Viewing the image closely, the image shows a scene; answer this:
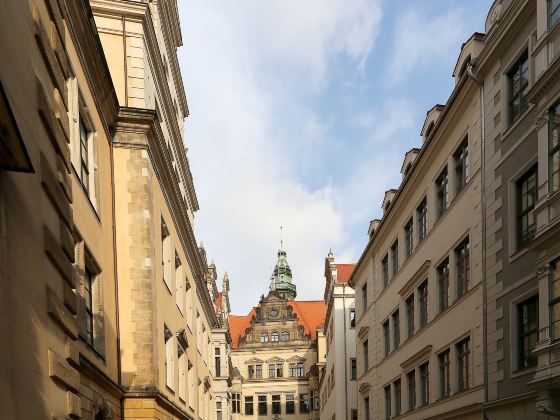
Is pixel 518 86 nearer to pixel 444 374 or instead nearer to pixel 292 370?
pixel 444 374

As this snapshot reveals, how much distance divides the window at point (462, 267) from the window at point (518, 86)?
437cm

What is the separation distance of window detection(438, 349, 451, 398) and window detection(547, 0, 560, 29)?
10.9m

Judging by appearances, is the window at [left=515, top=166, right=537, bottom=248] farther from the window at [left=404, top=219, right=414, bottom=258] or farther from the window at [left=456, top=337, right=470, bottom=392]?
the window at [left=404, top=219, right=414, bottom=258]

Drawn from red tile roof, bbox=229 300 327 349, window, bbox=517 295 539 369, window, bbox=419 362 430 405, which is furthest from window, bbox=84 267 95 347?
red tile roof, bbox=229 300 327 349

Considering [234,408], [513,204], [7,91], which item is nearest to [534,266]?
[513,204]

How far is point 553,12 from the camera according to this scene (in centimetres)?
1237

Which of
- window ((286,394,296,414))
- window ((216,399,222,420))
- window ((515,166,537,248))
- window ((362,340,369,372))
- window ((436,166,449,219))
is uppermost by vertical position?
window ((436,166,449,219))

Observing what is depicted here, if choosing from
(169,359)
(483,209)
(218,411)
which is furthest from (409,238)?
(218,411)

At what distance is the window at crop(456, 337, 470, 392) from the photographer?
58.5 feet

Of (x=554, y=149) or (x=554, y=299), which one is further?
(x=554, y=149)

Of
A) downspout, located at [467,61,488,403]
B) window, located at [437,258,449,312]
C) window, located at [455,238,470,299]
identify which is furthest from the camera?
window, located at [437,258,449,312]

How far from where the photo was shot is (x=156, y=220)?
19.2 m

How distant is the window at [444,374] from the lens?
19.7m

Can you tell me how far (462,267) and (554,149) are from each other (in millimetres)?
7292
